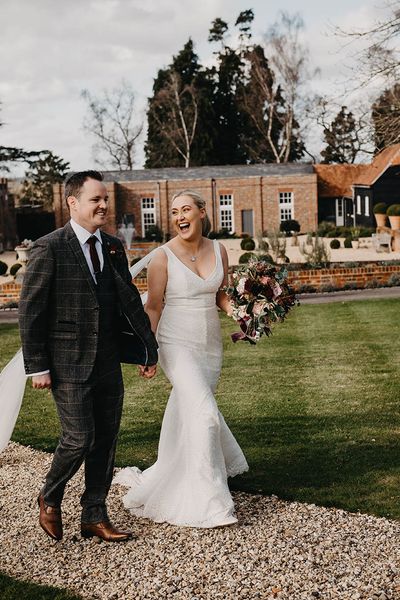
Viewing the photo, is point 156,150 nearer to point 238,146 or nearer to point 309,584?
point 238,146

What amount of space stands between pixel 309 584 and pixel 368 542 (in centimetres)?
65

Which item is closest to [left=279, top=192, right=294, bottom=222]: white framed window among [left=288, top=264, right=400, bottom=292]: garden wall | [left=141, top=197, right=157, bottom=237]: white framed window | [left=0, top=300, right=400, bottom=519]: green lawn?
[left=141, top=197, right=157, bottom=237]: white framed window

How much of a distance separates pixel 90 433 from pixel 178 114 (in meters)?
54.0

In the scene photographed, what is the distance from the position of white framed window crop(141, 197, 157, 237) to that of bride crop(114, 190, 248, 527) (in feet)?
140

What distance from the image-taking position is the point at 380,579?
3973 mm

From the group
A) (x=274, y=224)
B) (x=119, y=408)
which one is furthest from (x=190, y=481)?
(x=274, y=224)

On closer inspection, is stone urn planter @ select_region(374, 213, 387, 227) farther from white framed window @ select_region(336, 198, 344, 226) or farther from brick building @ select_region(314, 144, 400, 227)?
white framed window @ select_region(336, 198, 344, 226)

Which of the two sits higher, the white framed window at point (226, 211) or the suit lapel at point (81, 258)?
the white framed window at point (226, 211)

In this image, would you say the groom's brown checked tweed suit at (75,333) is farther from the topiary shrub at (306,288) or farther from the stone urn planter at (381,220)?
the stone urn planter at (381,220)

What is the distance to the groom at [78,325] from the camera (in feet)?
14.3

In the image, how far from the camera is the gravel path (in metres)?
3.93

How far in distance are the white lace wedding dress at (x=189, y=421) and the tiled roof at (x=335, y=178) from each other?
4309 centimetres

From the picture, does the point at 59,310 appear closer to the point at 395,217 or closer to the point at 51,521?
the point at 51,521

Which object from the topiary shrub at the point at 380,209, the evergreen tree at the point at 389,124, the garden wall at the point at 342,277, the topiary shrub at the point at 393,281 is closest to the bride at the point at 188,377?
the evergreen tree at the point at 389,124
